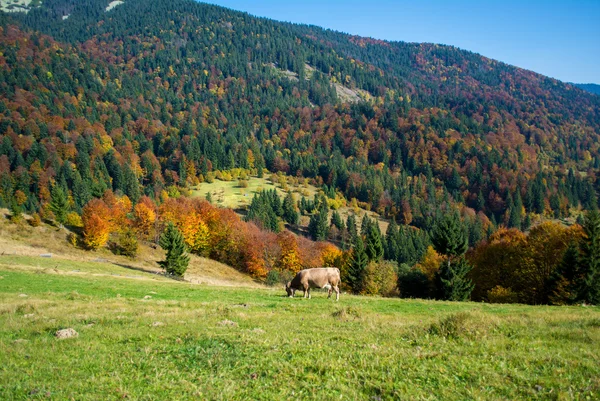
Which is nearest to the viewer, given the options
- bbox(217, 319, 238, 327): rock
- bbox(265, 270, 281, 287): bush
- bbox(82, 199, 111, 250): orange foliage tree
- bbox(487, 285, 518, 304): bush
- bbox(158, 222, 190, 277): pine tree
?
bbox(217, 319, 238, 327): rock

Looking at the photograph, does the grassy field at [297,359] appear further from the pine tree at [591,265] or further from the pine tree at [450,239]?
the pine tree at [591,265]

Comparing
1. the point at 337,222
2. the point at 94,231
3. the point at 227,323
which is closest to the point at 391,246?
the point at 337,222

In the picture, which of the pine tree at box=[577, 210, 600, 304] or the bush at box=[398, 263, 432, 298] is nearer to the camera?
the pine tree at box=[577, 210, 600, 304]

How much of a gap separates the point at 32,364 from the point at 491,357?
40.0 feet

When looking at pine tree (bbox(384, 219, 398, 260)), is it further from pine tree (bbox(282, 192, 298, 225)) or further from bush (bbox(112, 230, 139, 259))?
bush (bbox(112, 230, 139, 259))

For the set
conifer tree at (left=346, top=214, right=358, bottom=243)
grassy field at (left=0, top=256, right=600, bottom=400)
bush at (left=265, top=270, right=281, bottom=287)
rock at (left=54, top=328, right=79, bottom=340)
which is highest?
grassy field at (left=0, top=256, right=600, bottom=400)

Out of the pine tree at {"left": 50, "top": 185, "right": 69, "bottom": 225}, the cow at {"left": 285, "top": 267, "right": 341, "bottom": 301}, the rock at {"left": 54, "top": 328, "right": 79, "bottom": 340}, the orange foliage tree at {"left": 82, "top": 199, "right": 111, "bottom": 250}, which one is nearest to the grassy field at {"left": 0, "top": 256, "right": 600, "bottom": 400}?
the rock at {"left": 54, "top": 328, "right": 79, "bottom": 340}

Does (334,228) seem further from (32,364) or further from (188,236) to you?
(32,364)

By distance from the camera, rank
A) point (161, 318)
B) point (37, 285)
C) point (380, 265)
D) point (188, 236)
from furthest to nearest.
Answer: point (188, 236) < point (380, 265) < point (37, 285) < point (161, 318)

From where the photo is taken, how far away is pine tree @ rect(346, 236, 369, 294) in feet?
214

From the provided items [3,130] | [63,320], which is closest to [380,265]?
[63,320]

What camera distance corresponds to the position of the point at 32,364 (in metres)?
9.66

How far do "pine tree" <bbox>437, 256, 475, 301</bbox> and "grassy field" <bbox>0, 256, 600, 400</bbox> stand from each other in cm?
3645

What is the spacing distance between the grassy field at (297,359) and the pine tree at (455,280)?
3645cm
